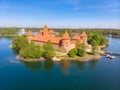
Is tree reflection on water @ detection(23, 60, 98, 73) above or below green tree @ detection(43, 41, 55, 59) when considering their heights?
below

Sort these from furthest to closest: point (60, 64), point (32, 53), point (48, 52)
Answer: point (48, 52) → point (32, 53) → point (60, 64)

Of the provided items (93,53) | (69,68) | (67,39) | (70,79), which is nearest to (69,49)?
(67,39)

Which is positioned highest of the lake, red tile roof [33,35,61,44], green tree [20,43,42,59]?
red tile roof [33,35,61,44]

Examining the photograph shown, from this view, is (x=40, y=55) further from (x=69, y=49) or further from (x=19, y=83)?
(x=19, y=83)

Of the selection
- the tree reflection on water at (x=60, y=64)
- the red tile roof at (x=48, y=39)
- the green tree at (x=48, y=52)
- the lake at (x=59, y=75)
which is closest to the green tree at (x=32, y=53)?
the green tree at (x=48, y=52)

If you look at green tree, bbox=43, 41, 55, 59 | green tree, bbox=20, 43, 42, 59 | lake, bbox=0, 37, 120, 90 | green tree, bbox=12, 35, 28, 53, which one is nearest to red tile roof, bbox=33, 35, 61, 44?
green tree, bbox=12, 35, 28, 53

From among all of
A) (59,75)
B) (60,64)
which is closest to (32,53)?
(60,64)

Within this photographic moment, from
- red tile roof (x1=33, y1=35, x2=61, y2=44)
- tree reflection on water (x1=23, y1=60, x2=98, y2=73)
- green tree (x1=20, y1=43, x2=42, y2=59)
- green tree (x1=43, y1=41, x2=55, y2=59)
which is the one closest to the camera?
tree reflection on water (x1=23, y1=60, x2=98, y2=73)

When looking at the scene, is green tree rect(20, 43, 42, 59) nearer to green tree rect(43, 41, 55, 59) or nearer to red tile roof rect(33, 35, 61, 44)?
green tree rect(43, 41, 55, 59)

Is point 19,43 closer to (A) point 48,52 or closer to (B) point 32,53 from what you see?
(B) point 32,53
